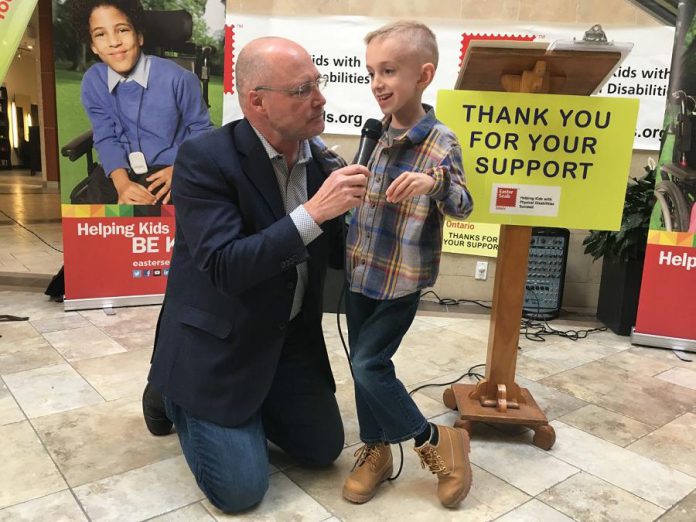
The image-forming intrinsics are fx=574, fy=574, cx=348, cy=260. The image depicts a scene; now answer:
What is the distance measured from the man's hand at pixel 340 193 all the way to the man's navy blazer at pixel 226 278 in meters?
0.09

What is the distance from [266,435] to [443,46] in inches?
116

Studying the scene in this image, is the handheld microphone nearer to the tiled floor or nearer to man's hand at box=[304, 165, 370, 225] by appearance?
man's hand at box=[304, 165, 370, 225]

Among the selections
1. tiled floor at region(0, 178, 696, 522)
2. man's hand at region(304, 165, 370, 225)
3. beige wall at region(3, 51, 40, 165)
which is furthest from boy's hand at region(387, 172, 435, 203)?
beige wall at region(3, 51, 40, 165)

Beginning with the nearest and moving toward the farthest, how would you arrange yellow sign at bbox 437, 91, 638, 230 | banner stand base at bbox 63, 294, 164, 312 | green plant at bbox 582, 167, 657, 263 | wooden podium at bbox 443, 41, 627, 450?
wooden podium at bbox 443, 41, 627, 450 < yellow sign at bbox 437, 91, 638, 230 < green plant at bbox 582, 167, 657, 263 < banner stand base at bbox 63, 294, 164, 312

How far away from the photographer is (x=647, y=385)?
9.78 feet

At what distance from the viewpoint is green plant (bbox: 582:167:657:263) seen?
145 inches

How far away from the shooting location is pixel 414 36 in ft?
5.31

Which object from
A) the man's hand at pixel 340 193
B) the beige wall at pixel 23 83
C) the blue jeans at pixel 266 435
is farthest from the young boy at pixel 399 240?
the beige wall at pixel 23 83

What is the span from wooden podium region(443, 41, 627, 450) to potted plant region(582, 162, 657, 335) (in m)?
1.74

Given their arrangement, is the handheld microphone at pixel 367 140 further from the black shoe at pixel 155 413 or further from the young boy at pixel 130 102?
the young boy at pixel 130 102

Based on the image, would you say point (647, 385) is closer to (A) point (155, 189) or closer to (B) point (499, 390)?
(B) point (499, 390)

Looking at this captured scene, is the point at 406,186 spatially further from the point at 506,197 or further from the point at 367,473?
the point at 367,473

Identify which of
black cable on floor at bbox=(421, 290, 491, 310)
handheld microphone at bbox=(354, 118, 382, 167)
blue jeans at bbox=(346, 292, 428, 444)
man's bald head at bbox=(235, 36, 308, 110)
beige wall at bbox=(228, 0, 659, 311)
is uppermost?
beige wall at bbox=(228, 0, 659, 311)

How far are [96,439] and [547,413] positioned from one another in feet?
6.28
